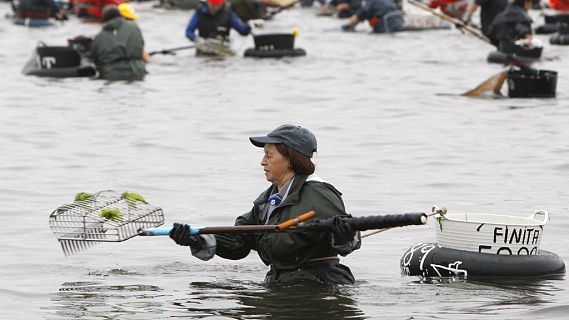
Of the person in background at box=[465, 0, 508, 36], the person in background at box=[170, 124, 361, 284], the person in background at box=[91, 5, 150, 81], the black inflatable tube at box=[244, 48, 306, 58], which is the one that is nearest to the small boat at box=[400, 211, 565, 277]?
the person in background at box=[170, 124, 361, 284]

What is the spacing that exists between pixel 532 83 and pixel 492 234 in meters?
12.3

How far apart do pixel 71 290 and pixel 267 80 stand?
1568 centimetres

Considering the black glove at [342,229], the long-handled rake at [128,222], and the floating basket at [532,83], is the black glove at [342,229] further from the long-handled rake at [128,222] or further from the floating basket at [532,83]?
the floating basket at [532,83]

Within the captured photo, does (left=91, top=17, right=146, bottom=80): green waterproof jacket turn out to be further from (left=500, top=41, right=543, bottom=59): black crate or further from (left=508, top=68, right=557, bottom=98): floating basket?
(left=500, top=41, right=543, bottom=59): black crate

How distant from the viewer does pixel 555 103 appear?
20.9 meters

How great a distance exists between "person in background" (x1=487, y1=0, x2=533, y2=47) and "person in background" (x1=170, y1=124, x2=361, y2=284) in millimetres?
17673

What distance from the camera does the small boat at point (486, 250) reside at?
9281 millimetres

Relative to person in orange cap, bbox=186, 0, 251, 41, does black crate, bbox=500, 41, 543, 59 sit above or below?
below

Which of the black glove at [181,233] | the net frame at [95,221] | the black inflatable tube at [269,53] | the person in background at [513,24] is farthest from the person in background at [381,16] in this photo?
the black glove at [181,233]

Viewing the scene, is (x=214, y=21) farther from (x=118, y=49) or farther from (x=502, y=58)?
(x=502, y=58)

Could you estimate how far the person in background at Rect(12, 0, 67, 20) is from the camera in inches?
1502

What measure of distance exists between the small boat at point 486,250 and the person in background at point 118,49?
13.6 meters

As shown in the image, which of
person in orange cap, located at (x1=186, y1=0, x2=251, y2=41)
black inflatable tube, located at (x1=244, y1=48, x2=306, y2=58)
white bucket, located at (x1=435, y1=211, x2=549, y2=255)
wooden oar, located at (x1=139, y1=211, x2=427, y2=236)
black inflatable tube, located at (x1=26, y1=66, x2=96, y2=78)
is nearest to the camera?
wooden oar, located at (x1=139, y1=211, x2=427, y2=236)

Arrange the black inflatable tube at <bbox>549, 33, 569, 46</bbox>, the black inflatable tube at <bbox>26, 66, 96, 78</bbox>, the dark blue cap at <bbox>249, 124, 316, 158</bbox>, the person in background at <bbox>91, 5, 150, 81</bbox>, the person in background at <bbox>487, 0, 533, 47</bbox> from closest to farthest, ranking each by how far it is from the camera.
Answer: the dark blue cap at <bbox>249, 124, 316, 158</bbox> < the person in background at <bbox>91, 5, 150, 81</bbox> < the black inflatable tube at <bbox>26, 66, 96, 78</bbox> < the person in background at <bbox>487, 0, 533, 47</bbox> < the black inflatable tube at <bbox>549, 33, 569, 46</bbox>
